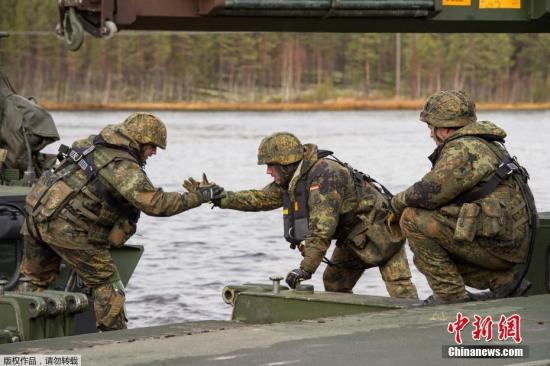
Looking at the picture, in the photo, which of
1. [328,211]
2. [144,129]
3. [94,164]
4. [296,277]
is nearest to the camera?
[296,277]

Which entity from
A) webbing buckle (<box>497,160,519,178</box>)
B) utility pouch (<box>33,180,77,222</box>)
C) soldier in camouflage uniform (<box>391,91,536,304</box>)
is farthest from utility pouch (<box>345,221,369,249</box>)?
utility pouch (<box>33,180,77,222</box>)

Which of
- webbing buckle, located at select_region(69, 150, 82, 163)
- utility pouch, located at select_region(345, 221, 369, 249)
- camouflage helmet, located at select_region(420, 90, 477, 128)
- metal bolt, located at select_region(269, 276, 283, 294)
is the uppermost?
camouflage helmet, located at select_region(420, 90, 477, 128)

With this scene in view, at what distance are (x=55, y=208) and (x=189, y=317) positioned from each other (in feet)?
23.7

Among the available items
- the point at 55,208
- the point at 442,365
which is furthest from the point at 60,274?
the point at 442,365

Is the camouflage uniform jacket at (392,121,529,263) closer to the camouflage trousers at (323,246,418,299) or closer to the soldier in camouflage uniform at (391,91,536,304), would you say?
the soldier in camouflage uniform at (391,91,536,304)

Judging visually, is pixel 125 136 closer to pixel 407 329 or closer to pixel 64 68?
pixel 407 329

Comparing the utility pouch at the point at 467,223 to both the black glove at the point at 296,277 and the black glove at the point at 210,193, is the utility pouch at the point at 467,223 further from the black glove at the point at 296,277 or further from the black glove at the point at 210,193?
the black glove at the point at 210,193

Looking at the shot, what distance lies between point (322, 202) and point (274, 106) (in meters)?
99.8

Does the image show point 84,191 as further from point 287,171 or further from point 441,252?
point 441,252

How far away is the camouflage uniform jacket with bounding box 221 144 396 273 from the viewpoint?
10.5 metres

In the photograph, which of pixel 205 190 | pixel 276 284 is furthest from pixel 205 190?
pixel 276 284

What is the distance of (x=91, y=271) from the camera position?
10.9 m

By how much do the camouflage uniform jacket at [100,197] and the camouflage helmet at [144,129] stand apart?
2.0 inches

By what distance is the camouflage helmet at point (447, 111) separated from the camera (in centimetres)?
964
